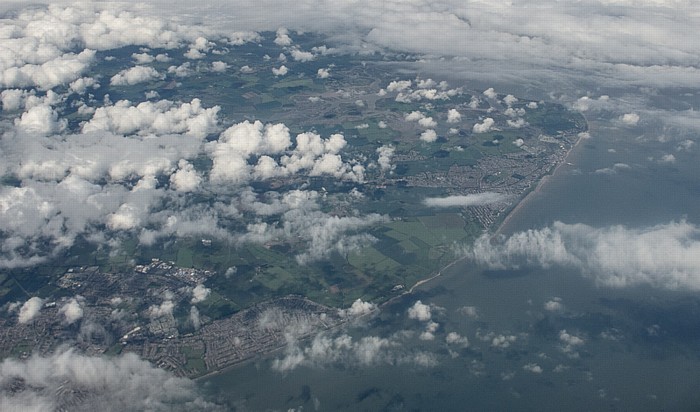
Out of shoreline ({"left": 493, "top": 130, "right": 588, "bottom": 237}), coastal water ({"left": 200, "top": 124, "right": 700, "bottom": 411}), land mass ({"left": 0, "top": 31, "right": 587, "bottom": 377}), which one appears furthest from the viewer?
shoreline ({"left": 493, "top": 130, "right": 588, "bottom": 237})

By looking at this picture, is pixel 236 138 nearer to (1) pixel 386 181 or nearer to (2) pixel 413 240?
(1) pixel 386 181

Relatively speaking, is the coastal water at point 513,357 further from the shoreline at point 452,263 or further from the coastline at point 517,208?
the coastline at point 517,208

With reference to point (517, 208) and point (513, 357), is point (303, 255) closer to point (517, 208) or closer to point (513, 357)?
point (513, 357)

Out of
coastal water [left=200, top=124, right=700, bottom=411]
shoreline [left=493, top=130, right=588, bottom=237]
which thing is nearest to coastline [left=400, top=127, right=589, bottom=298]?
shoreline [left=493, top=130, right=588, bottom=237]

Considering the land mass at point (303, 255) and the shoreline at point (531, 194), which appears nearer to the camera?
the land mass at point (303, 255)

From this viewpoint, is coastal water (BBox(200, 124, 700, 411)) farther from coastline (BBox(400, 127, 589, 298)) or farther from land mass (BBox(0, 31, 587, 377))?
land mass (BBox(0, 31, 587, 377))

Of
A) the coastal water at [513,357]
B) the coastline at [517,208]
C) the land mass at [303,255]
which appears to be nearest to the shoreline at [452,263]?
the coastline at [517,208]

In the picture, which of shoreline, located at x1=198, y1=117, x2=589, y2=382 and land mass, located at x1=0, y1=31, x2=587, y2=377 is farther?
land mass, located at x1=0, y1=31, x2=587, y2=377

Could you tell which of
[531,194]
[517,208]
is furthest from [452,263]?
[531,194]
